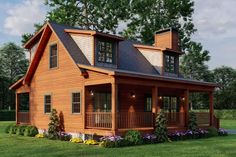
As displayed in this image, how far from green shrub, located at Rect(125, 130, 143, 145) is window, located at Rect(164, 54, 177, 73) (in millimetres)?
8836

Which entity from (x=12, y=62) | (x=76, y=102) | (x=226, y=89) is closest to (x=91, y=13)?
(x=76, y=102)

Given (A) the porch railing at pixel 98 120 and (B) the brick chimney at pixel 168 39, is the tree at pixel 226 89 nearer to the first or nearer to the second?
(B) the brick chimney at pixel 168 39

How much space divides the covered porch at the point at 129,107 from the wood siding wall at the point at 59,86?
2.83 feet

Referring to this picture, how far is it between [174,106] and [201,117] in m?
3.45

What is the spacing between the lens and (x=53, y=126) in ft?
71.1

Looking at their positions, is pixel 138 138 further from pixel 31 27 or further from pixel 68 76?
pixel 31 27

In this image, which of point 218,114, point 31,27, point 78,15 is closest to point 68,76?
point 78,15

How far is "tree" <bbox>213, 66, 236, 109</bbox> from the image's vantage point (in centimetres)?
7400

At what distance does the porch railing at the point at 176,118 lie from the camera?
22469 millimetres

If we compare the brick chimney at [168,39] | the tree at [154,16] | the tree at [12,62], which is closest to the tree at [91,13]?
the tree at [154,16]

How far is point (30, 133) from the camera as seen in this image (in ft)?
77.8

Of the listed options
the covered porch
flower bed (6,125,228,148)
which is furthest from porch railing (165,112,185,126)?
flower bed (6,125,228,148)

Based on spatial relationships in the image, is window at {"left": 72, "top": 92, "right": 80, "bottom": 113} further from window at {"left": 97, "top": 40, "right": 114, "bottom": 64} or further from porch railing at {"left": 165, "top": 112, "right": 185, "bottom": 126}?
porch railing at {"left": 165, "top": 112, "right": 185, "bottom": 126}

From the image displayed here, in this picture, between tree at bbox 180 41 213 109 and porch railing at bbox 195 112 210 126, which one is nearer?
porch railing at bbox 195 112 210 126
